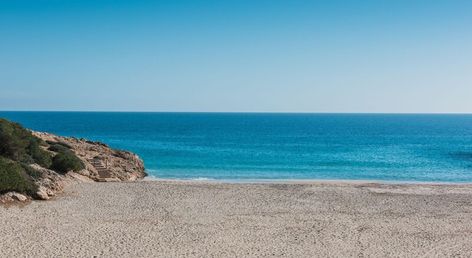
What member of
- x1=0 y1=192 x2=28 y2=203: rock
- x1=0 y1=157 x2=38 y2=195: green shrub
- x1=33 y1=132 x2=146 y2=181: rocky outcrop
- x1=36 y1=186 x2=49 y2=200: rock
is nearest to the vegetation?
x1=0 y1=157 x2=38 y2=195: green shrub

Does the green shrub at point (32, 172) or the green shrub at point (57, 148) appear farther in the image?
the green shrub at point (57, 148)

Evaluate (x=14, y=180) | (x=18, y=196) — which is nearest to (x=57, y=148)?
(x=14, y=180)

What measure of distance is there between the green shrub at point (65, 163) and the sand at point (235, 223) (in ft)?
11.9

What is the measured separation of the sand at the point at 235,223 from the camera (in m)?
17.6

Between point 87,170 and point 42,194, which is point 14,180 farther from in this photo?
point 87,170

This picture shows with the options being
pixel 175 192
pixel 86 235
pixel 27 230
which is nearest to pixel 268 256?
pixel 86 235

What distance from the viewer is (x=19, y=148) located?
32.1 metres

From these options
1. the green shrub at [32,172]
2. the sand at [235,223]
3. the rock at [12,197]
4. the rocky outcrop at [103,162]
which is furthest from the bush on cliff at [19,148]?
the rock at [12,197]

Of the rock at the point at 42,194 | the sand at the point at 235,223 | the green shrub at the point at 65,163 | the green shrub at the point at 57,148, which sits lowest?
the sand at the point at 235,223

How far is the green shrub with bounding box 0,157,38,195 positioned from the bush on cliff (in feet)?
19.0

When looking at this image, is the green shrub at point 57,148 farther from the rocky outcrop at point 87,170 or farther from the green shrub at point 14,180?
the green shrub at point 14,180

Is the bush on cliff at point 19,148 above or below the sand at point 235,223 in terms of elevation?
above

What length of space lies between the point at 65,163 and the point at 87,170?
2.59 metres

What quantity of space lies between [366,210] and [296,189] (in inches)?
283
